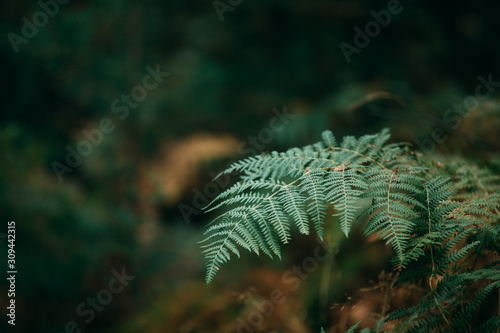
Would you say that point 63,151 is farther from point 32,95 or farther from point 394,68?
point 394,68

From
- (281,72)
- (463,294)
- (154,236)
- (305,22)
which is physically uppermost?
(305,22)

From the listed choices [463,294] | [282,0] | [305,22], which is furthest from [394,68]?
[463,294]

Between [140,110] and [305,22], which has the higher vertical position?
[305,22]

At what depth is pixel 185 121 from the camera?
427cm

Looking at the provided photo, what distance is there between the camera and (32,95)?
3.84 meters

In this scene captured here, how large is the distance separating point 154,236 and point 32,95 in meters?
2.15

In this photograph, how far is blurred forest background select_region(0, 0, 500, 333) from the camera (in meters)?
2.48

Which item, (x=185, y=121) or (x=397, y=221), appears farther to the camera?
(x=185, y=121)

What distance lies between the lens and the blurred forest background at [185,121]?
2.48 meters

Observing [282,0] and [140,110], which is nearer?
[140,110]

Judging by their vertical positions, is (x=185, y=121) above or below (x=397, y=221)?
above

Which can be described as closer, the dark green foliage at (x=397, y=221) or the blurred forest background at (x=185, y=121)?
the dark green foliage at (x=397, y=221)

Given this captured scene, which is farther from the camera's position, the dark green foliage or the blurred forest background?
the blurred forest background

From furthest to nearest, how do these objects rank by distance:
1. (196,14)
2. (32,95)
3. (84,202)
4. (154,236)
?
(196,14) < (32,95) < (154,236) < (84,202)
